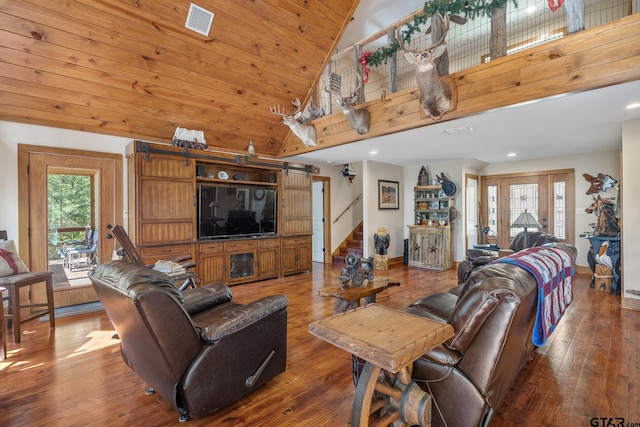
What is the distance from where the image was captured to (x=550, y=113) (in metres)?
3.47

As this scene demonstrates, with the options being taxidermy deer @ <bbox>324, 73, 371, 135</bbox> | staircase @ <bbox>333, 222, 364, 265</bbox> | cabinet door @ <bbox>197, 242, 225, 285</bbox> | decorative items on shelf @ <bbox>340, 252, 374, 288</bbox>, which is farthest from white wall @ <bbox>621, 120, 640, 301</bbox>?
cabinet door @ <bbox>197, 242, 225, 285</bbox>

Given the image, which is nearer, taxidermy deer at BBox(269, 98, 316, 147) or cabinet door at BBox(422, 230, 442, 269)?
taxidermy deer at BBox(269, 98, 316, 147)

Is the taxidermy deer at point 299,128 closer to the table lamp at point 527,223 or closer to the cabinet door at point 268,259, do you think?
the cabinet door at point 268,259

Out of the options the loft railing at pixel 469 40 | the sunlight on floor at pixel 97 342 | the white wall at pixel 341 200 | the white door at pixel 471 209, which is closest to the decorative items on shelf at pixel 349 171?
the white wall at pixel 341 200

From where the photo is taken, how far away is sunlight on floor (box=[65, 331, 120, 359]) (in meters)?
2.79

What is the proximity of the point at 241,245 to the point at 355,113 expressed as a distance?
288 centimetres

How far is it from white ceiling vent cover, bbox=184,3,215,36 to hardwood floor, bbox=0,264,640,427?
3.46 meters

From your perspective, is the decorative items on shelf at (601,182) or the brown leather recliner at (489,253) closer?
the brown leather recliner at (489,253)

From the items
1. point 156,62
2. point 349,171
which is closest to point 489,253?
point 349,171

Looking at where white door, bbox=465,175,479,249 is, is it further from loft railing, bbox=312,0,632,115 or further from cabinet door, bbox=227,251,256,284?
cabinet door, bbox=227,251,256,284

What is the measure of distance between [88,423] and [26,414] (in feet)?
1.48

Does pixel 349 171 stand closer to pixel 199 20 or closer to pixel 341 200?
pixel 341 200

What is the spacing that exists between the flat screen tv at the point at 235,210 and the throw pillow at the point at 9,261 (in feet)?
6.86

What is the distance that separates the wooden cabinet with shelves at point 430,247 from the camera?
21.1 feet
